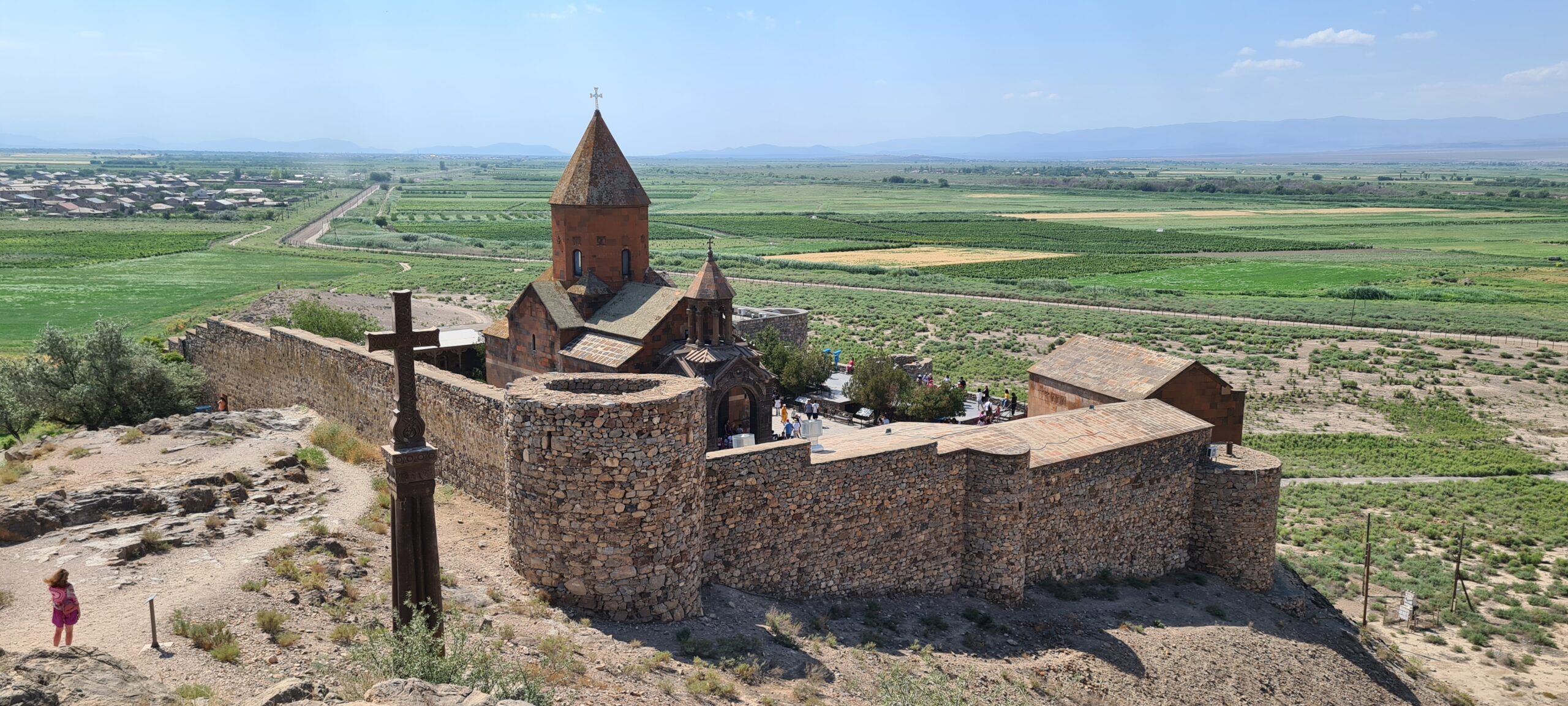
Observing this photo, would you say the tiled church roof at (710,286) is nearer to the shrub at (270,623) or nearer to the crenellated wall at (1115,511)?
the crenellated wall at (1115,511)

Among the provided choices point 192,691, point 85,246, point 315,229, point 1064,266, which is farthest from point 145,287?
point 1064,266

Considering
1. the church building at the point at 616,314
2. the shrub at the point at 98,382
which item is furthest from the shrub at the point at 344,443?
the shrub at the point at 98,382

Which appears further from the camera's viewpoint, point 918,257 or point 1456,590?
point 918,257

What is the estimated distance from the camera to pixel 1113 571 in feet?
53.2

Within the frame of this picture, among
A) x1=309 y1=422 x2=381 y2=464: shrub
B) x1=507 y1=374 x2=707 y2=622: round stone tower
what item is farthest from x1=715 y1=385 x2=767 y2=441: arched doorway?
x1=507 y1=374 x2=707 y2=622: round stone tower

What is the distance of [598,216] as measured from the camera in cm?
2327

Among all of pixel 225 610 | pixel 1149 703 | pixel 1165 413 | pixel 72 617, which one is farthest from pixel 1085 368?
pixel 72 617

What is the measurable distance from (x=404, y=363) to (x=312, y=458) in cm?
834

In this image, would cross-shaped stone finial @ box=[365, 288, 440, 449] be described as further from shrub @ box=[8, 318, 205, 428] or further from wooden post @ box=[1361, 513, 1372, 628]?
wooden post @ box=[1361, 513, 1372, 628]

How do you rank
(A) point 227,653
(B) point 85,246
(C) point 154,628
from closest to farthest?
(A) point 227,653
(C) point 154,628
(B) point 85,246

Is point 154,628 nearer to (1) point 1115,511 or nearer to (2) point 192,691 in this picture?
(2) point 192,691

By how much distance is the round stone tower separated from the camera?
35.7 ft

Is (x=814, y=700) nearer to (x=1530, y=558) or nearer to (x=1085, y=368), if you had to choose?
(x=1085, y=368)

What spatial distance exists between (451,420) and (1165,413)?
11.7 metres
